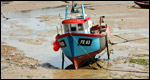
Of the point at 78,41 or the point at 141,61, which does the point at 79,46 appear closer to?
the point at 78,41

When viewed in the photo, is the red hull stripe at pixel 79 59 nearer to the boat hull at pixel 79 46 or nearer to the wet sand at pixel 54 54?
the boat hull at pixel 79 46

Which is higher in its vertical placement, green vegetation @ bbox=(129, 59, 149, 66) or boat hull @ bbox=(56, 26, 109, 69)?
boat hull @ bbox=(56, 26, 109, 69)

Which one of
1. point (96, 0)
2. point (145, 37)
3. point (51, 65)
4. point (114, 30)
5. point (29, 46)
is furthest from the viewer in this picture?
point (96, 0)

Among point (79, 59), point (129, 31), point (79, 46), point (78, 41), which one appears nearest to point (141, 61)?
point (79, 59)

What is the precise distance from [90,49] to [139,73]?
3.57m

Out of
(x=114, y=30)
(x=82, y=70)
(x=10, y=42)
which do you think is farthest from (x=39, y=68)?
(x=114, y=30)

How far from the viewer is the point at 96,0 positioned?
6794 centimetres

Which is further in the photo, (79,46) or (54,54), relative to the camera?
(54,54)

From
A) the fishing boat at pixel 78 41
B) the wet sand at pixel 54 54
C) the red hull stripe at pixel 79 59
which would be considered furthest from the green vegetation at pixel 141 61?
the red hull stripe at pixel 79 59

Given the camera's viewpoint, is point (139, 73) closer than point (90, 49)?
Yes

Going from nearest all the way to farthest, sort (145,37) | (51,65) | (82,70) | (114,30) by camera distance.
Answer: (82,70) < (51,65) < (145,37) < (114,30)

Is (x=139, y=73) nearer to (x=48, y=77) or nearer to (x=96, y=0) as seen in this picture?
(x=48, y=77)

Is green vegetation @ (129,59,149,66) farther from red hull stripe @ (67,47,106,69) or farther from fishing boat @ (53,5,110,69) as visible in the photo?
red hull stripe @ (67,47,106,69)

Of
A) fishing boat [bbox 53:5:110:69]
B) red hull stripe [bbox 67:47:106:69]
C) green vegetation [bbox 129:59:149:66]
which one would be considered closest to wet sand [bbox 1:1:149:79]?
green vegetation [bbox 129:59:149:66]
